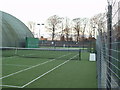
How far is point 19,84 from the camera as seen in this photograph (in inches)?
239

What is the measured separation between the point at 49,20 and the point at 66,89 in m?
53.5

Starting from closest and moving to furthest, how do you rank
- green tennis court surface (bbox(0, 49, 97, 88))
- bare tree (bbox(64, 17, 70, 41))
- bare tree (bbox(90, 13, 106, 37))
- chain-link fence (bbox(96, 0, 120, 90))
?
1. chain-link fence (bbox(96, 0, 120, 90))
2. bare tree (bbox(90, 13, 106, 37))
3. green tennis court surface (bbox(0, 49, 97, 88))
4. bare tree (bbox(64, 17, 70, 41))

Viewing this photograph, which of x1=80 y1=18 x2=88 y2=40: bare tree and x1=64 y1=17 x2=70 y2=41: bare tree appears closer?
x1=80 y1=18 x2=88 y2=40: bare tree

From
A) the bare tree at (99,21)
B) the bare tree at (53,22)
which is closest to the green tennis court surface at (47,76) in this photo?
the bare tree at (99,21)

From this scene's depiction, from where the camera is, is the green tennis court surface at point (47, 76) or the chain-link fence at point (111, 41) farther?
the green tennis court surface at point (47, 76)

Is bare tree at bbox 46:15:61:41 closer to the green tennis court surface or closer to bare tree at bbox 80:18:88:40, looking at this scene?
bare tree at bbox 80:18:88:40

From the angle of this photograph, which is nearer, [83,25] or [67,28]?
[83,25]

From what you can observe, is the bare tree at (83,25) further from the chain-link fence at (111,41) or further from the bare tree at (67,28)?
the chain-link fence at (111,41)

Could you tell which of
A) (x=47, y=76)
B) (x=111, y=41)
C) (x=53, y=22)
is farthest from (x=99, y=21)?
(x=53, y=22)

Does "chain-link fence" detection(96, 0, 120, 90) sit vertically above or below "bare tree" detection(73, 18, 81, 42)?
below

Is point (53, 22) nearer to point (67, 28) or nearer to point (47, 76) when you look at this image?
point (67, 28)

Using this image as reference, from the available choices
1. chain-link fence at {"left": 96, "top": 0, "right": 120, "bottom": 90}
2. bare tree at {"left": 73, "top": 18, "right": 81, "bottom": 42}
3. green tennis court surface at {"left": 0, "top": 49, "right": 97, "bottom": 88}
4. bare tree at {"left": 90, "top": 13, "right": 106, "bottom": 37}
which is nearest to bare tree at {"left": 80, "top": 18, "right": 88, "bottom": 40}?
bare tree at {"left": 73, "top": 18, "right": 81, "bottom": 42}

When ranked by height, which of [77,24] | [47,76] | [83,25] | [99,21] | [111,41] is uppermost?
[77,24]

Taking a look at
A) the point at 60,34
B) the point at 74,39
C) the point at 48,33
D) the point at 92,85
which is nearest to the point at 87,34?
the point at 74,39
